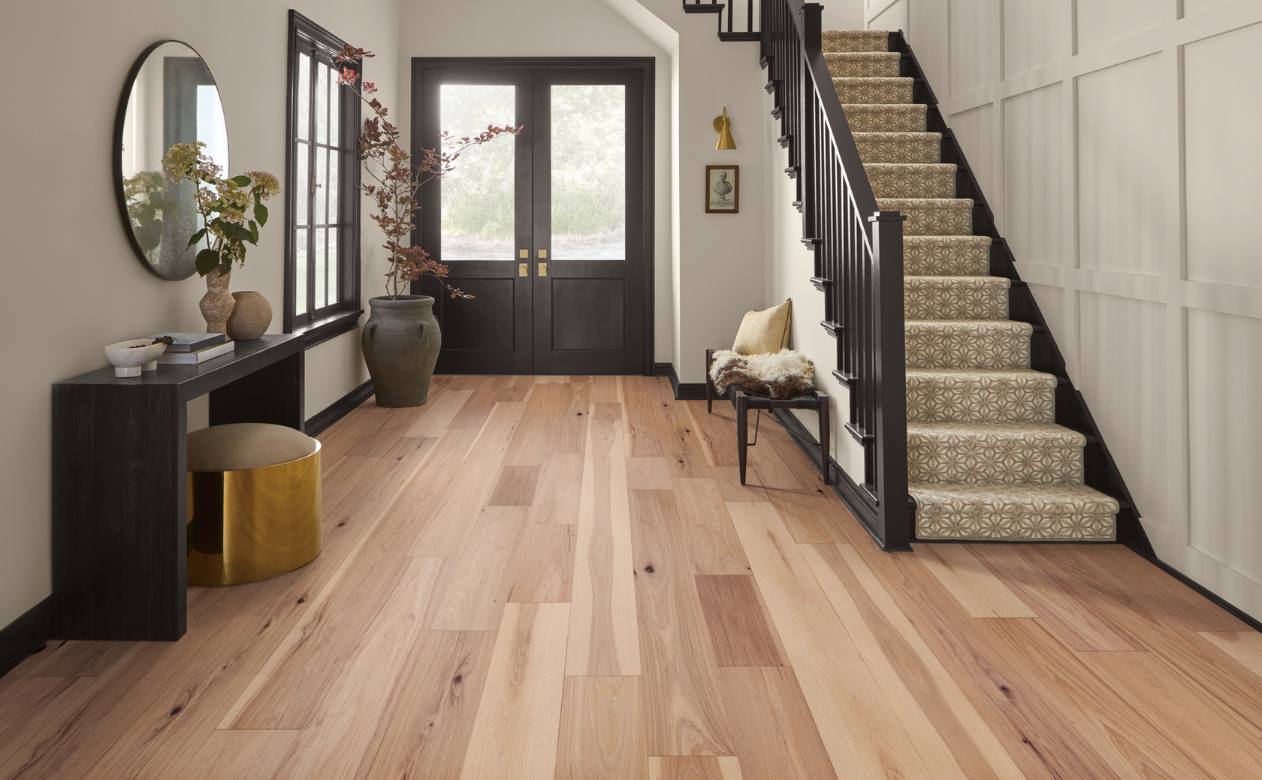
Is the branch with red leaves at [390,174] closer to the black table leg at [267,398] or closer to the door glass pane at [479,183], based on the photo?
the door glass pane at [479,183]

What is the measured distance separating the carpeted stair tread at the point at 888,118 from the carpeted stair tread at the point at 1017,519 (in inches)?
109

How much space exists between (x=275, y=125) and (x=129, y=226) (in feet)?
6.09

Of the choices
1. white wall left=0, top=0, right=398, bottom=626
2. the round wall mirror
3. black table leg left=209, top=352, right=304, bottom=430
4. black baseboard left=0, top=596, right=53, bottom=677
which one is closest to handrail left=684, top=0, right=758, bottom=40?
white wall left=0, top=0, right=398, bottom=626

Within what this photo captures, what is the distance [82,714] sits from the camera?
2246 mm

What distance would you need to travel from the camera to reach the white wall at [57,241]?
2.54m

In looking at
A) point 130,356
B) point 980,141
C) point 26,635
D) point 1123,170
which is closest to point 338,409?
point 130,356

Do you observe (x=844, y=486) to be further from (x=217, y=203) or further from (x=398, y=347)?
(x=398, y=347)

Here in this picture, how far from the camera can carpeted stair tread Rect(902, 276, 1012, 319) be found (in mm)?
4516

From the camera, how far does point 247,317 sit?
12.0 feet

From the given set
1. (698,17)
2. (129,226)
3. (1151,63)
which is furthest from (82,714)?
(698,17)

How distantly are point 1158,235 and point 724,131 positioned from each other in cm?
369

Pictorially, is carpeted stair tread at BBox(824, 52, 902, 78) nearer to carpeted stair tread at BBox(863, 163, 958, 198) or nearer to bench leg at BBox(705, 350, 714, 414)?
carpeted stair tread at BBox(863, 163, 958, 198)

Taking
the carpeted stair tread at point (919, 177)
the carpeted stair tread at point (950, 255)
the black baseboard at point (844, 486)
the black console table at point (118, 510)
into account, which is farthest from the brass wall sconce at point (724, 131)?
the black console table at point (118, 510)

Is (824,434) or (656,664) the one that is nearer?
(656,664)
